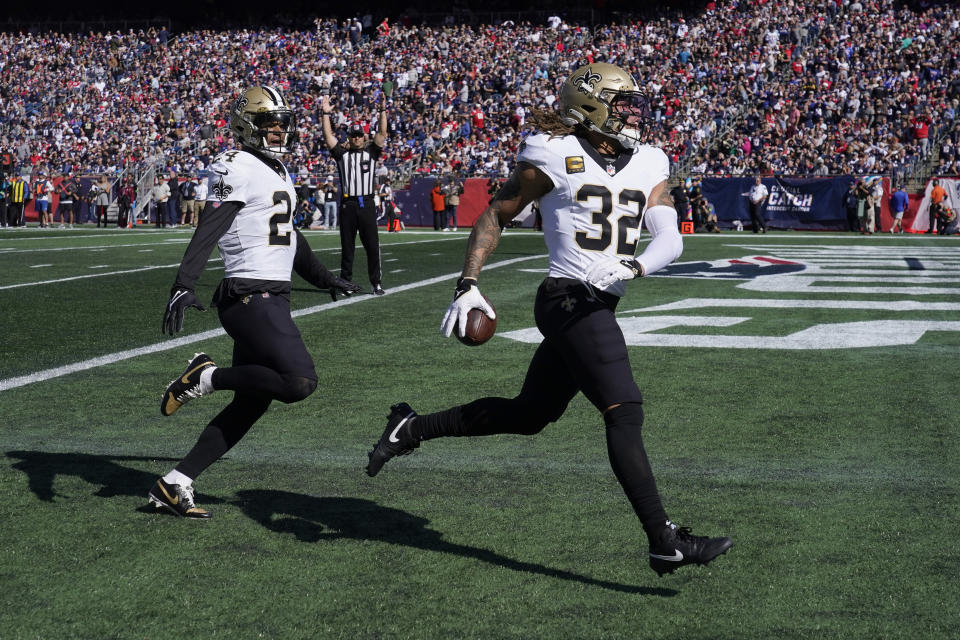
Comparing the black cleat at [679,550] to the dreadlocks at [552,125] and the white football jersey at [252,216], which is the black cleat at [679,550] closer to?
the dreadlocks at [552,125]

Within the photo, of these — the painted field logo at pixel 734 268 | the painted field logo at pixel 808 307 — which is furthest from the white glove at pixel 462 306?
the painted field logo at pixel 734 268

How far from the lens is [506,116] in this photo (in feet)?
129

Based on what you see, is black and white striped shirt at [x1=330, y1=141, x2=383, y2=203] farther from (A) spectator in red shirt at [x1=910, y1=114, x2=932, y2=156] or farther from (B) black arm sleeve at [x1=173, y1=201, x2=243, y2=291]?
(A) spectator in red shirt at [x1=910, y1=114, x2=932, y2=156]

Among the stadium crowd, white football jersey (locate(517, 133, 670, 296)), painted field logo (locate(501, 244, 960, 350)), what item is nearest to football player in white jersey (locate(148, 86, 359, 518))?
white football jersey (locate(517, 133, 670, 296))

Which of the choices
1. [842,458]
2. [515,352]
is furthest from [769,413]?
[515,352]

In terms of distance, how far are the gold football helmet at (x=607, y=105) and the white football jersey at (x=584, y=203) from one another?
0.09 metres

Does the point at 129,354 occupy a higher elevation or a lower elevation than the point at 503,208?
lower

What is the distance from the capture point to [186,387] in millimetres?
4531

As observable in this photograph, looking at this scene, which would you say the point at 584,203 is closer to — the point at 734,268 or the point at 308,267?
the point at 308,267

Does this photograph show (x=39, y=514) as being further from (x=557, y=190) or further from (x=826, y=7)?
(x=826, y=7)

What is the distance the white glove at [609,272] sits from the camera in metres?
3.66

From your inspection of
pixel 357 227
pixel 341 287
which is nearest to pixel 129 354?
pixel 341 287

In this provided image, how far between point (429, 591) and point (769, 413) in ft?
11.0

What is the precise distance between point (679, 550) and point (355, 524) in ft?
4.18
